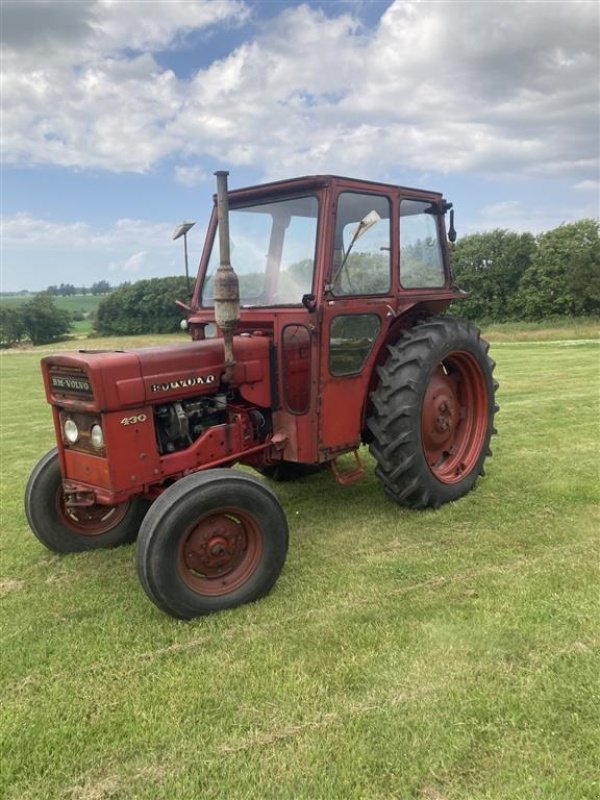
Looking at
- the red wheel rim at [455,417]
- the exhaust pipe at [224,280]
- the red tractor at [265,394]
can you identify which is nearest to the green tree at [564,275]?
the red wheel rim at [455,417]

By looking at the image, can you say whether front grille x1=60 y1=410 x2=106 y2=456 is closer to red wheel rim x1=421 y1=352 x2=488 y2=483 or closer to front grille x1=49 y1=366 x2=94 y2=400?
front grille x1=49 y1=366 x2=94 y2=400

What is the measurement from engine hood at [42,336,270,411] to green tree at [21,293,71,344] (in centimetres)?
→ 3773

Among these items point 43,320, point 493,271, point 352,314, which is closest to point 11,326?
point 43,320

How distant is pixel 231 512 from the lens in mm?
3498

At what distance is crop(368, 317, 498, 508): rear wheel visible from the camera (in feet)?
14.6

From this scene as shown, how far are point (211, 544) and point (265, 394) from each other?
3.79 ft

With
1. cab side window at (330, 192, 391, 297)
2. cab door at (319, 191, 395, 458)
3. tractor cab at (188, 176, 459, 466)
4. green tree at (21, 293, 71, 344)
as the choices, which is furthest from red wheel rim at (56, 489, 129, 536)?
green tree at (21, 293, 71, 344)

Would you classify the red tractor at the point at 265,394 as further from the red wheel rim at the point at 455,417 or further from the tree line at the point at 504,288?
the tree line at the point at 504,288

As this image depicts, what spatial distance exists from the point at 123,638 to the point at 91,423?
1194 mm

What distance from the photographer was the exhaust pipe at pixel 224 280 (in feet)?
11.1

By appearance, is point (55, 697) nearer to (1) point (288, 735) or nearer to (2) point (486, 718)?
(1) point (288, 735)

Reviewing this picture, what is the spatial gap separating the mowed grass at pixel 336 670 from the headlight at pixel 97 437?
0.83 meters

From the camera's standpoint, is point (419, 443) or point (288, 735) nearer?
point (288, 735)

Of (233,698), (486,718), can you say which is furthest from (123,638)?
(486,718)
